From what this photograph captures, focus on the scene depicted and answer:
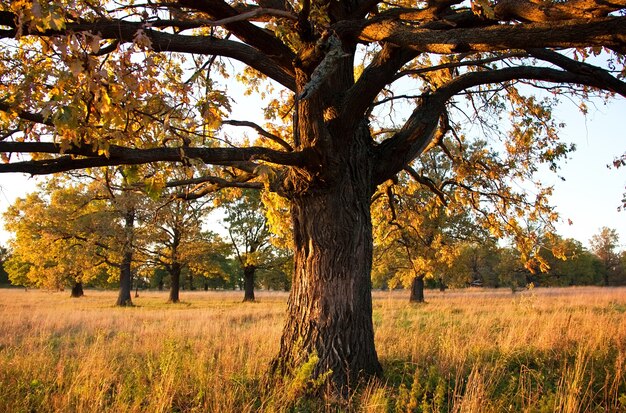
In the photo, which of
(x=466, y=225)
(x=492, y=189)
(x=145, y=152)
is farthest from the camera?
(x=466, y=225)

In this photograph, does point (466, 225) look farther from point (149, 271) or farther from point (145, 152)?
point (145, 152)

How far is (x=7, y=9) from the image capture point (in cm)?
425

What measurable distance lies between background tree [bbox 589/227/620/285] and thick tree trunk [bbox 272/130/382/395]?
7801 cm

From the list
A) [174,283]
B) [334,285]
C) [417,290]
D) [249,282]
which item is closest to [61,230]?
[174,283]

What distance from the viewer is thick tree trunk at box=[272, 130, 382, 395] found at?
17.1ft

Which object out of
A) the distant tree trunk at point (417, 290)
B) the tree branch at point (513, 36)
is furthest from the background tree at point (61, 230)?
the tree branch at point (513, 36)

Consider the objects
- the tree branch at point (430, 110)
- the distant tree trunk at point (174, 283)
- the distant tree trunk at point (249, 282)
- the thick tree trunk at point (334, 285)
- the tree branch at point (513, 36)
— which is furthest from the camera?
the distant tree trunk at point (249, 282)

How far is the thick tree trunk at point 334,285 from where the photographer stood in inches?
205

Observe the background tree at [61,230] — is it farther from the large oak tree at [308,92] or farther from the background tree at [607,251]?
the background tree at [607,251]

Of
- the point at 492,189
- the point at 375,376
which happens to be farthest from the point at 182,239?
the point at 375,376

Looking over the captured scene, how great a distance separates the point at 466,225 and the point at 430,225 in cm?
332

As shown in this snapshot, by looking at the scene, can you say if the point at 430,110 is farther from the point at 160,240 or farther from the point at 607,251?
the point at 607,251

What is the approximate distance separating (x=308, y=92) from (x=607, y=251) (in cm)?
8356

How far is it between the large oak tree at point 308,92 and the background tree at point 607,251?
76.8 metres
